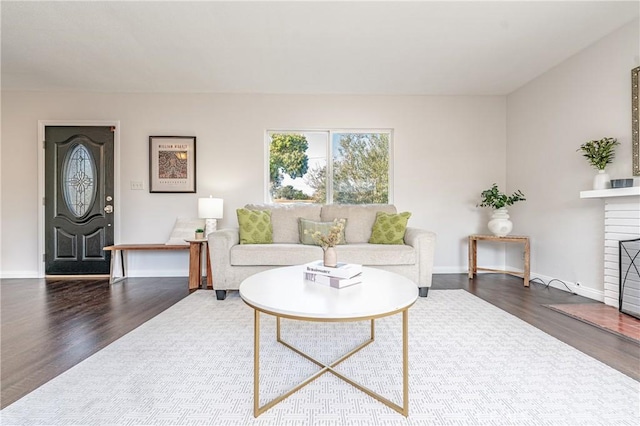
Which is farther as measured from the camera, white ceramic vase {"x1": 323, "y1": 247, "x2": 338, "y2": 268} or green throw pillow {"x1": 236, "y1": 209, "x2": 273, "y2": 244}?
green throw pillow {"x1": 236, "y1": 209, "x2": 273, "y2": 244}

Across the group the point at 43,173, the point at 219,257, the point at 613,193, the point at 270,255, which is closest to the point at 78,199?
the point at 43,173

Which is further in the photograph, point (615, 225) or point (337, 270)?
point (615, 225)

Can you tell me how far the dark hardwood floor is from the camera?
1.69 metres

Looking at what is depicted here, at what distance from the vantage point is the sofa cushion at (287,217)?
139 inches

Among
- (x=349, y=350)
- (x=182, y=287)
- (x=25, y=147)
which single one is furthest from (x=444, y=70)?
(x=25, y=147)

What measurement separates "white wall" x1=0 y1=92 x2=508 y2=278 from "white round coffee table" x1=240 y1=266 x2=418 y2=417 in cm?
267

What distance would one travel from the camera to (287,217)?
11.9 feet

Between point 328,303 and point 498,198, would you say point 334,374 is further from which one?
point 498,198

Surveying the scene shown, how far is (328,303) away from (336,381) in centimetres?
49

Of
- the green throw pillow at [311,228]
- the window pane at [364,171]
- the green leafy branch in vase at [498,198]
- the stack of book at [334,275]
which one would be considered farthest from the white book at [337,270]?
the green leafy branch in vase at [498,198]

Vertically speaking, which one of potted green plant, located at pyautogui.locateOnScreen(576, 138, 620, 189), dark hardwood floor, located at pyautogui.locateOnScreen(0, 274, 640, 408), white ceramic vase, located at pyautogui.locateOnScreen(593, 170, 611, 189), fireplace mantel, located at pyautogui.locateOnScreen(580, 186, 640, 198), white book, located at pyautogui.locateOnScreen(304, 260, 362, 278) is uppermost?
potted green plant, located at pyautogui.locateOnScreen(576, 138, 620, 189)

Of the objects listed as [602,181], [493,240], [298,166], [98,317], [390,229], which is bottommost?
[98,317]

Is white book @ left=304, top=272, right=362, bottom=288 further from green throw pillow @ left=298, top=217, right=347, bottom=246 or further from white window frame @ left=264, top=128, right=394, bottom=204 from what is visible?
white window frame @ left=264, top=128, right=394, bottom=204

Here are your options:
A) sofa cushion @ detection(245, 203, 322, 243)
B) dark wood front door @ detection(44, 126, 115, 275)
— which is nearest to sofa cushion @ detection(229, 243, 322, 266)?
sofa cushion @ detection(245, 203, 322, 243)
